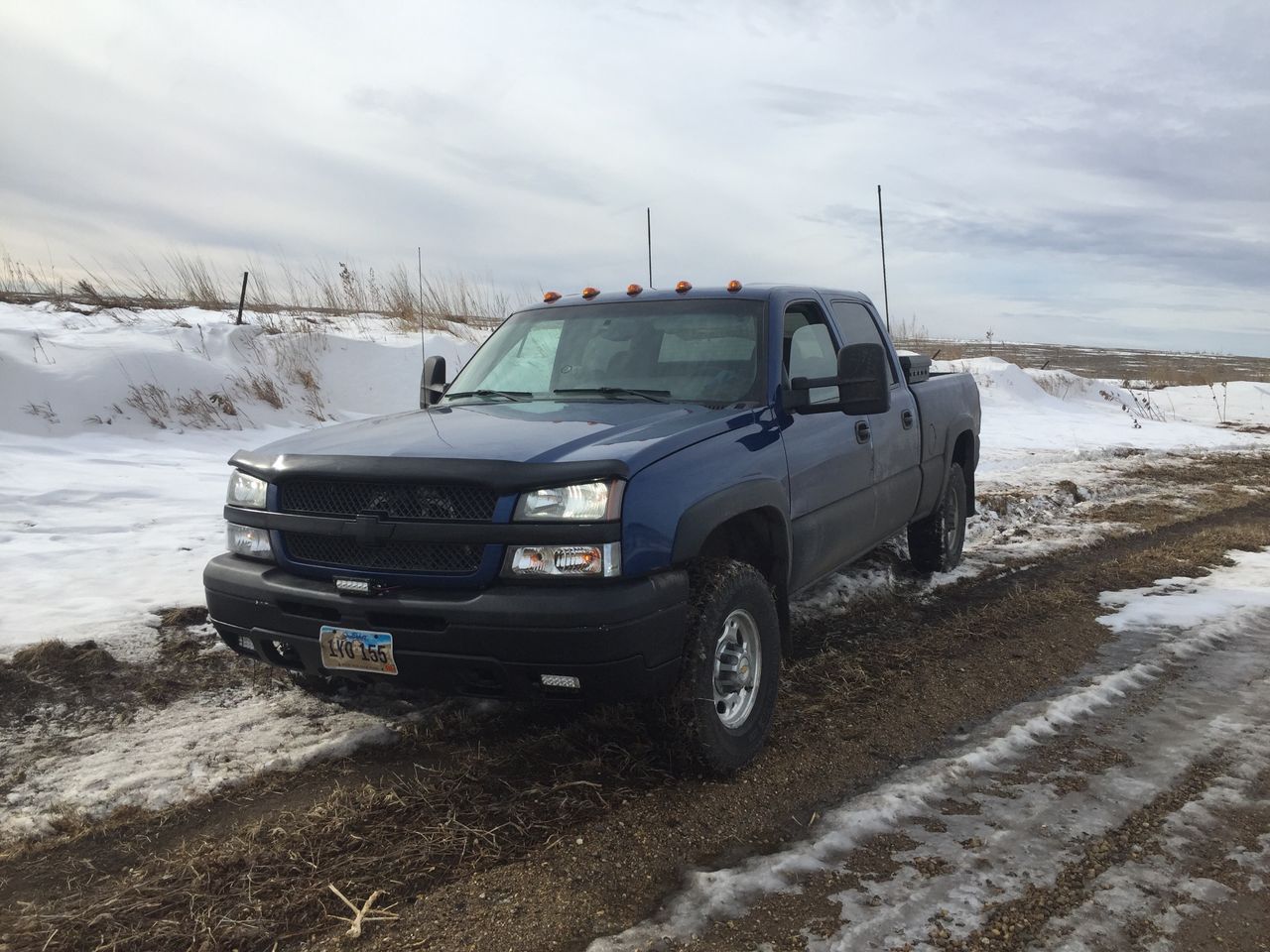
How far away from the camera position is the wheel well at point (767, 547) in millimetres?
3816

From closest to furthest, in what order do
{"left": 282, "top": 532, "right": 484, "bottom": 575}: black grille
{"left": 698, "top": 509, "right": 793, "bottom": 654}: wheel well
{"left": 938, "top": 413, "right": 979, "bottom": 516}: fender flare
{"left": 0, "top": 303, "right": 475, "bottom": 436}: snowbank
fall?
{"left": 282, "top": 532, "right": 484, "bottom": 575}: black grille < {"left": 698, "top": 509, "right": 793, "bottom": 654}: wheel well < {"left": 938, "top": 413, "right": 979, "bottom": 516}: fender flare < {"left": 0, "top": 303, "right": 475, "bottom": 436}: snowbank

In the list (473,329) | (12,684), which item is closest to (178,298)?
(473,329)

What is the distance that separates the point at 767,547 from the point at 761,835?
4.02ft

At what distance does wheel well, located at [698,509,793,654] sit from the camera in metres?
3.82

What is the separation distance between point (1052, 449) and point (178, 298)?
1429cm

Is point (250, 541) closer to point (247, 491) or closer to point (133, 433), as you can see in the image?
point (247, 491)

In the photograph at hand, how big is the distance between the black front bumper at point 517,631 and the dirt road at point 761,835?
447mm

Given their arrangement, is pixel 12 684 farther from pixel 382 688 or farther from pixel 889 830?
pixel 889 830

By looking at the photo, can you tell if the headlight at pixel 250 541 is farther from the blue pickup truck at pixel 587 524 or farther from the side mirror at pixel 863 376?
the side mirror at pixel 863 376

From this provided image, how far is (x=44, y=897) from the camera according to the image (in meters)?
2.72

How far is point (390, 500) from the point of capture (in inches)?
125

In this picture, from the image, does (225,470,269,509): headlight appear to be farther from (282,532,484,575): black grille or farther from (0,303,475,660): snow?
(0,303,475,660): snow

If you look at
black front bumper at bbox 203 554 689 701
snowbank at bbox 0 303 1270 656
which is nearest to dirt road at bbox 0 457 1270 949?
black front bumper at bbox 203 554 689 701

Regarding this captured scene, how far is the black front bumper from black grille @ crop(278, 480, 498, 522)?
9.8 inches
